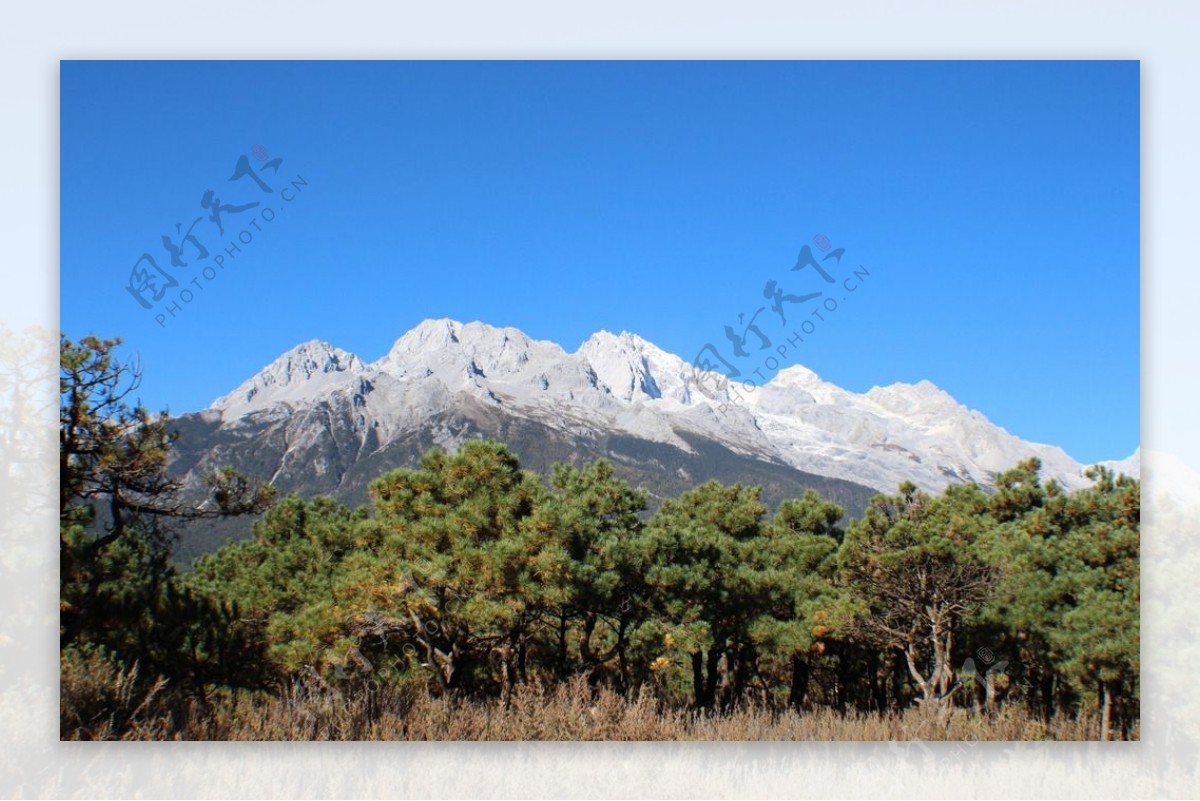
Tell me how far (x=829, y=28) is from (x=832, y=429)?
3.17m

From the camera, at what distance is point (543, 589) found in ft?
19.9

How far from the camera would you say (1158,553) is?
504cm

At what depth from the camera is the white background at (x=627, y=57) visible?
4797mm

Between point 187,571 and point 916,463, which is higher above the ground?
point 916,463

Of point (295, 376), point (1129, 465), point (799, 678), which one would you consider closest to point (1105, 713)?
point (1129, 465)

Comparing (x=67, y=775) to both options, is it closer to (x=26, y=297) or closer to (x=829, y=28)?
(x=26, y=297)

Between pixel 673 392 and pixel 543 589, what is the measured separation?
Result: 160 cm

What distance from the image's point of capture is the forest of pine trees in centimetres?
516

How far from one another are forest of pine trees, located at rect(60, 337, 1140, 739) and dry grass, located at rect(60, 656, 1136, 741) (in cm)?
4

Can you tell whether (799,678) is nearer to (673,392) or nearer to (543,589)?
(673,392)

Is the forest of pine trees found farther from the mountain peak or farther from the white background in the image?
the mountain peak

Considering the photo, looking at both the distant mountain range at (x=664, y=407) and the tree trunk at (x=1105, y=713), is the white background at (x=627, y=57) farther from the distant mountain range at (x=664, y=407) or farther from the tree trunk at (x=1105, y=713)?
the distant mountain range at (x=664, y=407)

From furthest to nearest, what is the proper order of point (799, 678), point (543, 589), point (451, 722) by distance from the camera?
point (799, 678), point (543, 589), point (451, 722)

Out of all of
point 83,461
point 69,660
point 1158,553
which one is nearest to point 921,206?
point 1158,553
